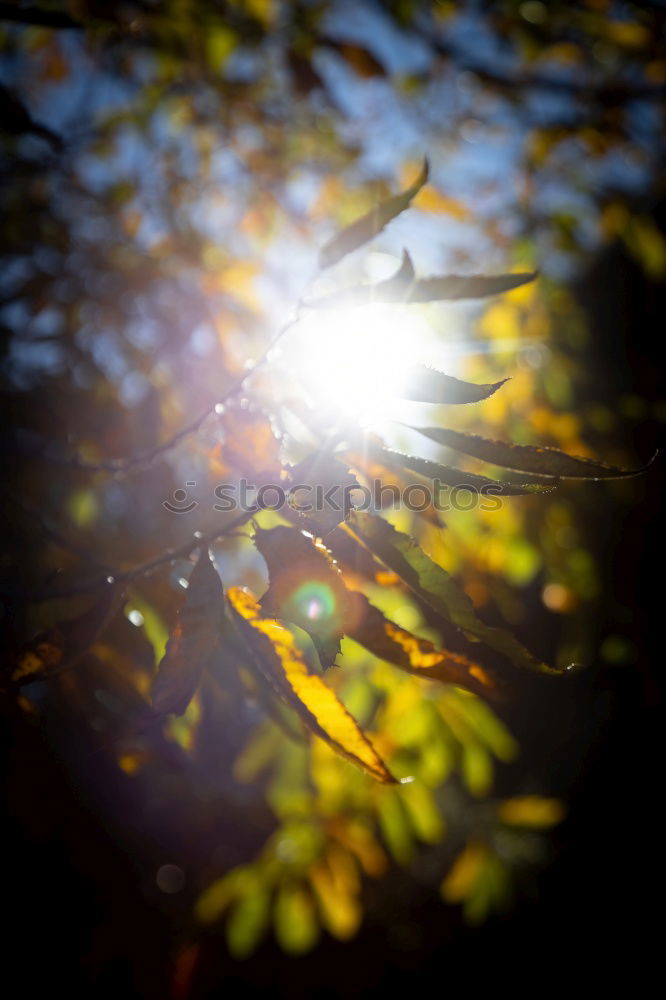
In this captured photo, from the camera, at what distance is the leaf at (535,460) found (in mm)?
521

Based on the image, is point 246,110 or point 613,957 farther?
point 613,957

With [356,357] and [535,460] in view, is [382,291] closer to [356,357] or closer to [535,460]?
[356,357]

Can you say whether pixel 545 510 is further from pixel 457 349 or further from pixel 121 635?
pixel 121 635

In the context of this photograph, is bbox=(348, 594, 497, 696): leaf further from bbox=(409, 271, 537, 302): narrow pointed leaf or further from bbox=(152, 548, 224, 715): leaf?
bbox=(409, 271, 537, 302): narrow pointed leaf

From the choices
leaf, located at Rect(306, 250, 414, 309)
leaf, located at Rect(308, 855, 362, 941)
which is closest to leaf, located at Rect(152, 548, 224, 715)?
leaf, located at Rect(306, 250, 414, 309)

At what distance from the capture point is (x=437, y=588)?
0.57 meters

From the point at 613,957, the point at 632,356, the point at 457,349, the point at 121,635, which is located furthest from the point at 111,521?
the point at 632,356

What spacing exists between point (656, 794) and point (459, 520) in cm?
367

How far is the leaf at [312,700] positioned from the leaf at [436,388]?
1.01 feet

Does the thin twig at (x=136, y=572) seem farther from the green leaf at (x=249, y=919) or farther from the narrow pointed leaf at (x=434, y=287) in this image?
the green leaf at (x=249, y=919)

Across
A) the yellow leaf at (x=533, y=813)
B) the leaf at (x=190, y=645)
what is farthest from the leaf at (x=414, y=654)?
the yellow leaf at (x=533, y=813)

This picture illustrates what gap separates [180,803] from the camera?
255 centimetres

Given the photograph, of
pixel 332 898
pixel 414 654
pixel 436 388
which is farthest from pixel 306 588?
pixel 332 898

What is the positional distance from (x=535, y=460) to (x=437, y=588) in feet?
0.54
